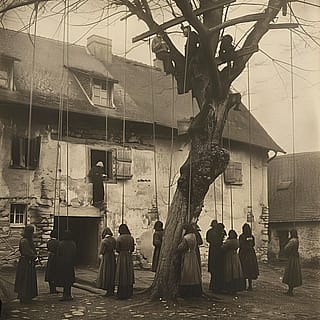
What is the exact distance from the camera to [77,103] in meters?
2.12

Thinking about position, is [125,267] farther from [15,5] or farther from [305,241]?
[15,5]

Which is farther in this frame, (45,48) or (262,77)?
(262,77)

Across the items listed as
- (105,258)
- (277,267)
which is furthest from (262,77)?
(105,258)

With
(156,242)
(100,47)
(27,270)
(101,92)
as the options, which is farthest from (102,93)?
(27,270)

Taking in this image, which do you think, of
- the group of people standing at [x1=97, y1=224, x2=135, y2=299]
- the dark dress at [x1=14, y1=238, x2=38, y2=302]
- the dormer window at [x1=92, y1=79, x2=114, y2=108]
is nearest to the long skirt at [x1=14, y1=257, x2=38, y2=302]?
the dark dress at [x1=14, y1=238, x2=38, y2=302]

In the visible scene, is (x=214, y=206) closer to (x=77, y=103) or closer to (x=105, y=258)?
(x=105, y=258)

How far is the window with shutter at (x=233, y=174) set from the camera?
235 cm

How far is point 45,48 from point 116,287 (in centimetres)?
96

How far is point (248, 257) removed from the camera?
2.29 meters

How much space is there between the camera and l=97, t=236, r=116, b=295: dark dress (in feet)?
6.63

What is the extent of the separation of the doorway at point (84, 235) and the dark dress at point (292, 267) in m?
0.85

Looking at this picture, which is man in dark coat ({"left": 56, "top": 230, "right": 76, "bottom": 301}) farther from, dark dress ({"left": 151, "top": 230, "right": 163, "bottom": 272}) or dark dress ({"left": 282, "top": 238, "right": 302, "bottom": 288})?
dark dress ({"left": 282, "top": 238, "right": 302, "bottom": 288})

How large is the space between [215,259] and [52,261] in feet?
2.32

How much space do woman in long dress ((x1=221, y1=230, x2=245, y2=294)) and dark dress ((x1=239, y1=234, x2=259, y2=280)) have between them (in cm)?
2
